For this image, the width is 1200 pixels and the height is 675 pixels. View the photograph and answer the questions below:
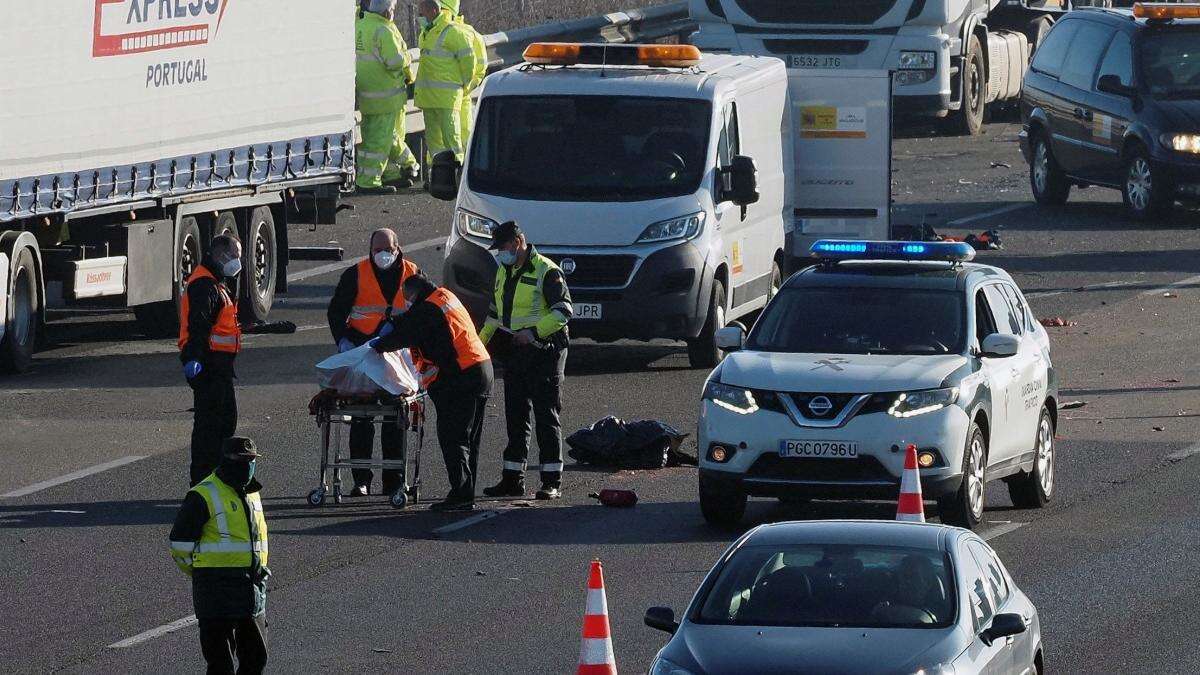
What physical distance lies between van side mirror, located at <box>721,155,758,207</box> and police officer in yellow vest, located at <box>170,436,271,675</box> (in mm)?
10831

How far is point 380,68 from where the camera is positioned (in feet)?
103

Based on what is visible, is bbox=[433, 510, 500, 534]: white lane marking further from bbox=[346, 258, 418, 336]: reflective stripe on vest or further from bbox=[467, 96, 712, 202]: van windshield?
bbox=[467, 96, 712, 202]: van windshield

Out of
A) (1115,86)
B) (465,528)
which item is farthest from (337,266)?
(465,528)

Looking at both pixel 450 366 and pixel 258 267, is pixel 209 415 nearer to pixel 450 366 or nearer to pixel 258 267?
pixel 450 366

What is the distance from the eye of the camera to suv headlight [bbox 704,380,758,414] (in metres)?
14.5

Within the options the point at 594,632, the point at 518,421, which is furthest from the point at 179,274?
the point at 594,632

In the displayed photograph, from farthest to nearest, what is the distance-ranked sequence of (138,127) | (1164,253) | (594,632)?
1. (1164,253)
2. (138,127)
3. (594,632)

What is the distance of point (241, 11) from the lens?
23.7 m

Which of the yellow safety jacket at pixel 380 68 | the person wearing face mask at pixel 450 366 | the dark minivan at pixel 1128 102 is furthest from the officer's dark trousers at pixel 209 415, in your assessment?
the dark minivan at pixel 1128 102

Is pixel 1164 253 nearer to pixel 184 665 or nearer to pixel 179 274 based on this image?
pixel 179 274

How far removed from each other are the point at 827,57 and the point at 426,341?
16872 millimetres

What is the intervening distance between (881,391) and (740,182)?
6.39 meters

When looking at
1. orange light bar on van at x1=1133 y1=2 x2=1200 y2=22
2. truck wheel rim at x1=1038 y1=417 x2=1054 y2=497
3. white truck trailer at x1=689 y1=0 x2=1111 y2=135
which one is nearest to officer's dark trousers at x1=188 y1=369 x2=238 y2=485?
truck wheel rim at x1=1038 y1=417 x2=1054 y2=497

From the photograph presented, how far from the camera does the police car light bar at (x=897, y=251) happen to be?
1561 centimetres
